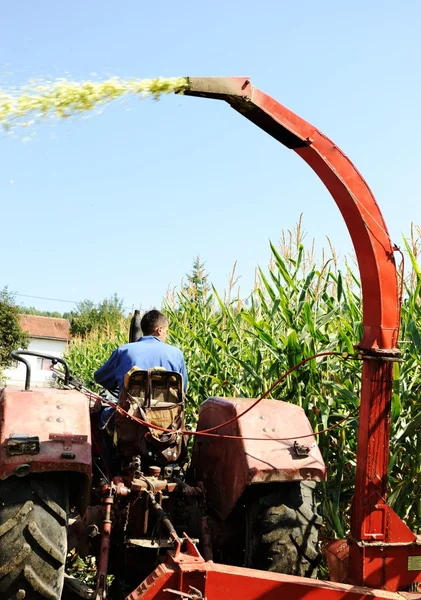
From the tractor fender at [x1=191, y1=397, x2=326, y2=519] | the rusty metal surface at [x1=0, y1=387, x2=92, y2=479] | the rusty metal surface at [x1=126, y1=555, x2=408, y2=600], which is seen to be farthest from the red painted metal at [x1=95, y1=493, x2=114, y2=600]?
the tractor fender at [x1=191, y1=397, x2=326, y2=519]

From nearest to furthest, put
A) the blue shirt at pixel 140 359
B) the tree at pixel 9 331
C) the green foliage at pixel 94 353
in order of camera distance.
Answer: the blue shirt at pixel 140 359, the green foliage at pixel 94 353, the tree at pixel 9 331

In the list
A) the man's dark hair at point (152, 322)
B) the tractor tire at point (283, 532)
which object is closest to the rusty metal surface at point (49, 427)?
the tractor tire at point (283, 532)

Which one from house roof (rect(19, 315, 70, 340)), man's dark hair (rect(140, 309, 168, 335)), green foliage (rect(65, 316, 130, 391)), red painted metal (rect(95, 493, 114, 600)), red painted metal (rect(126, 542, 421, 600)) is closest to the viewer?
red painted metal (rect(126, 542, 421, 600))

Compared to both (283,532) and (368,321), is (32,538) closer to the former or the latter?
(283,532)

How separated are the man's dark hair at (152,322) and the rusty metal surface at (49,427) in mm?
1103

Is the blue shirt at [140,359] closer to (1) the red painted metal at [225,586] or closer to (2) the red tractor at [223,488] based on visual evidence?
(2) the red tractor at [223,488]

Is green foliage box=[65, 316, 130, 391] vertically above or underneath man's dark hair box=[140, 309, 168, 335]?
above

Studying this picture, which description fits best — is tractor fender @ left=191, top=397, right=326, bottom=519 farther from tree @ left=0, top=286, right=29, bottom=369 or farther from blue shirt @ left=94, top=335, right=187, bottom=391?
tree @ left=0, top=286, right=29, bottom=369

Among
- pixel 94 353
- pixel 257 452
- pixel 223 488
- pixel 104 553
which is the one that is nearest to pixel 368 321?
pixel 257 452

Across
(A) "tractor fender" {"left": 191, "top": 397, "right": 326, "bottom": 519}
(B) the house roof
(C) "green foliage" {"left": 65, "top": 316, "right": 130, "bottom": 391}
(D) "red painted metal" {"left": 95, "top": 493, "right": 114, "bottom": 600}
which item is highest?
(B) the house roof

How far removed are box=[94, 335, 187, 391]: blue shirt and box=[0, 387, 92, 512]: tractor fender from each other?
640 millimetres

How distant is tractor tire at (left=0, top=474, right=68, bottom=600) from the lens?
3.17 meters

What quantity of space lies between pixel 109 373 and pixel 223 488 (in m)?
1.11

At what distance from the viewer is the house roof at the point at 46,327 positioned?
201 ft
